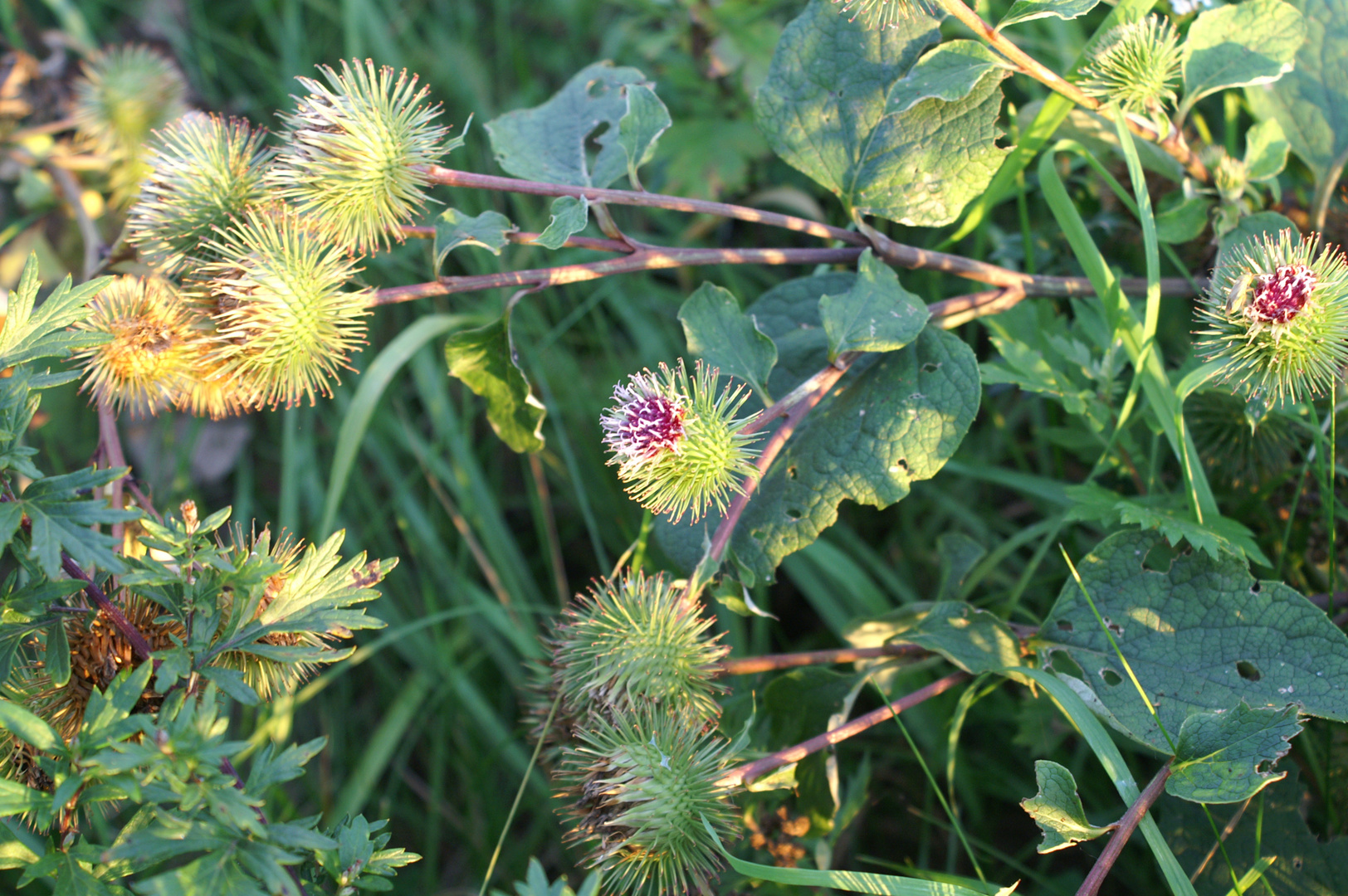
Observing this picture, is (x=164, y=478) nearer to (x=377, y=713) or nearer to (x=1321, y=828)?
(x=377, y=713)

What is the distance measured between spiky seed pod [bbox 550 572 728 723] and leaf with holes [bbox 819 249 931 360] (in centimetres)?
53

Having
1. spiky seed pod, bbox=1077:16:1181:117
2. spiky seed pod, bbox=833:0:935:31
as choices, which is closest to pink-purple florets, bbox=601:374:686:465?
spiky seed pod, bbox=833:0:935:31

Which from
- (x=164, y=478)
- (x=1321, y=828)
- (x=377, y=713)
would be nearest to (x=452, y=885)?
(x=377, y=713)

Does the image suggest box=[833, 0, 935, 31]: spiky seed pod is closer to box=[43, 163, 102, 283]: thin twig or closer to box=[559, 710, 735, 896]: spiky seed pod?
box=[559, 710, 735, 896]: spiky seed pod

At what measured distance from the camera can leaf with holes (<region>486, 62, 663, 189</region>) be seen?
167 centimetres

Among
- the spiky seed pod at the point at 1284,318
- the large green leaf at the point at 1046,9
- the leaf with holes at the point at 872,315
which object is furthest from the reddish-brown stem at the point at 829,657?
the large green leaf at the point at 1046,9

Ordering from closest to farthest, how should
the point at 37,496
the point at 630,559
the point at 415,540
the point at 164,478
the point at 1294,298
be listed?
1. the point at 37,496
2. the point at 1294,298
3. the point at 630,559
4. the point at 415,540
5. the point at 164,478

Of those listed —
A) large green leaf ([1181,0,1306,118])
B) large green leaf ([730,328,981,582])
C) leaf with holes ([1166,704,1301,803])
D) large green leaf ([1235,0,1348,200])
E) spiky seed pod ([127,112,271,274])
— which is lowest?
leaf with holes ([1166,704,1301,803])

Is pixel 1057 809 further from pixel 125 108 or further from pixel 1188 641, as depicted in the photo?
pixel 125 108

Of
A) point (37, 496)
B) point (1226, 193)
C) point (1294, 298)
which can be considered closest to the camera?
point (37, 496)

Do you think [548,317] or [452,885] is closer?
[452,885]

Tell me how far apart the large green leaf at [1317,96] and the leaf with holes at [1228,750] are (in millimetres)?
1186

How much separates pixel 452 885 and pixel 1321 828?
6.82 feet

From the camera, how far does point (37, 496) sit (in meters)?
1.19
